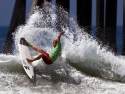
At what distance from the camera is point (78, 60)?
9859 mm

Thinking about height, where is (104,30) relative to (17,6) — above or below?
below

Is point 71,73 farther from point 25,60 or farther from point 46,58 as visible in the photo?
point 25,60

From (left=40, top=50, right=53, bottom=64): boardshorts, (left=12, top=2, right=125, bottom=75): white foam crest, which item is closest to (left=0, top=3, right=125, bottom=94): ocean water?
(left=12, top=2, right=125, bottom=75): white foam crest

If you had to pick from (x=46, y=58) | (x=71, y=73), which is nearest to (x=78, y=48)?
(x=71, y=73)

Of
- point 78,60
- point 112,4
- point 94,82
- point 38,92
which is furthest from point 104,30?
point 38,92

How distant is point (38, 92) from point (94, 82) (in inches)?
52.8

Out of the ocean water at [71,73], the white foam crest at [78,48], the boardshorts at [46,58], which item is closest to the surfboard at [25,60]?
the ocean water at [71,73]

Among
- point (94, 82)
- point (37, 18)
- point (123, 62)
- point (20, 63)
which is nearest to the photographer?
point (94, 82)

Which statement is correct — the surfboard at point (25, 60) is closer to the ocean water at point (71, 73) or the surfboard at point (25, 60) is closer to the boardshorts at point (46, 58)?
the ocean water at point (71, 73)

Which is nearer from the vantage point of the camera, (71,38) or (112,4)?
(71,38)

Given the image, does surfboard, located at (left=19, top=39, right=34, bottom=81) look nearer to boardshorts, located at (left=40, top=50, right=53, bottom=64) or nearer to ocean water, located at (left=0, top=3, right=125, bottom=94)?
ocean water, located at (left=0, top=3, right=125, bottom=94)

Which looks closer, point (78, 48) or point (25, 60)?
point (25, 60)

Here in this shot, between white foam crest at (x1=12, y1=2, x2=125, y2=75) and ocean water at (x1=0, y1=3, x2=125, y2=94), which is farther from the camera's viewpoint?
white foam crest at (x1=12, y1=2, x2=125, y2=75)

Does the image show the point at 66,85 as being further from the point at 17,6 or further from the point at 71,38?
the point at 17,6
